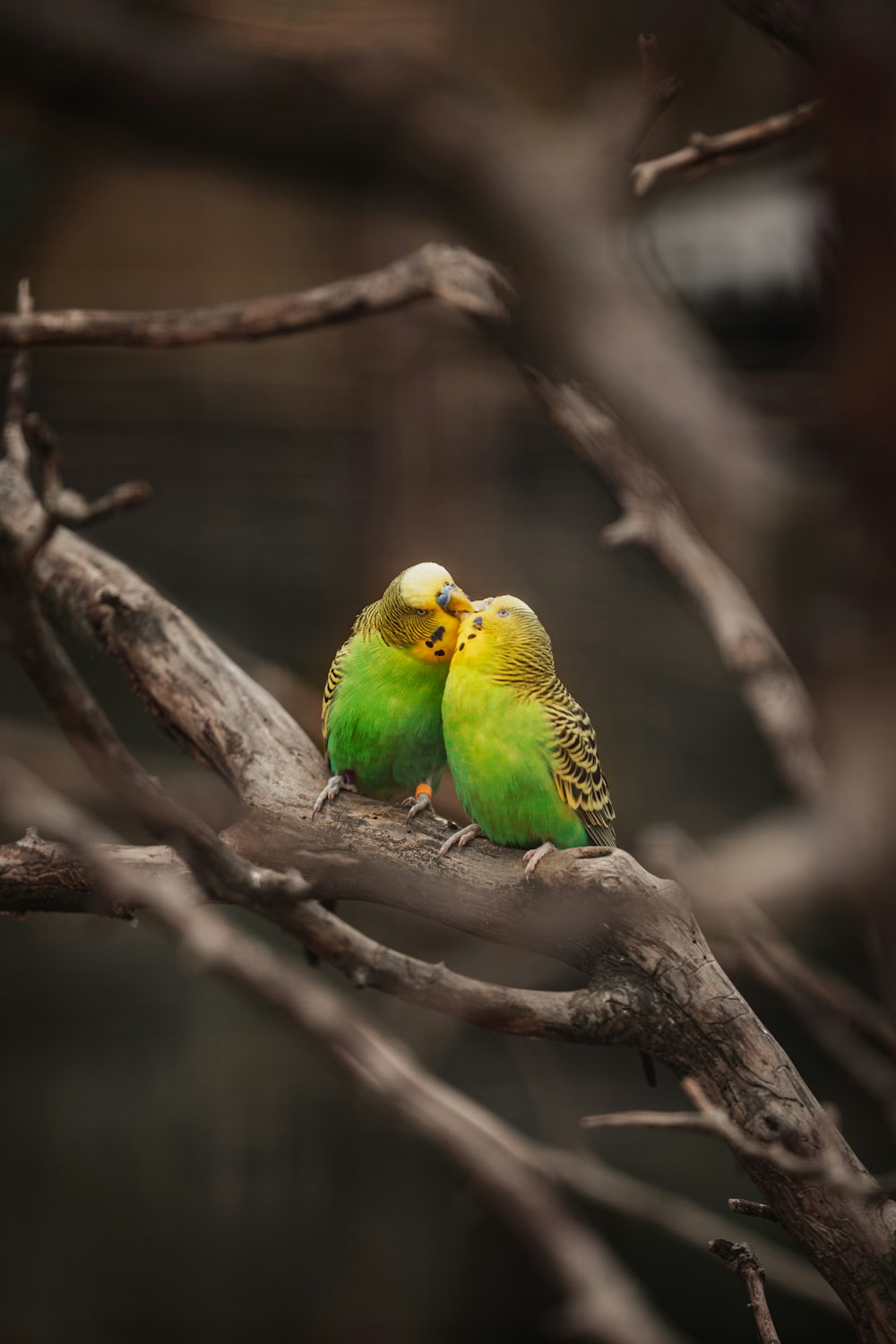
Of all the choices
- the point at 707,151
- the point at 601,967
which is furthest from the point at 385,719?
the point at 707,151

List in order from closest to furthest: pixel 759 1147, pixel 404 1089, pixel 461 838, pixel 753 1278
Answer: pixel 404 1089
pixel 759 1147
pixel 753 1278
pixel 461 838

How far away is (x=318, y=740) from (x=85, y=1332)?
311cm

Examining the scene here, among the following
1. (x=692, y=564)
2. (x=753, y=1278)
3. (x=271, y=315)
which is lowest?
(x=753, y=1278)

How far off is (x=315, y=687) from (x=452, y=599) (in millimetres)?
621

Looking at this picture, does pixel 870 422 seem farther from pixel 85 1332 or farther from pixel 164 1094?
pixel 85 1332

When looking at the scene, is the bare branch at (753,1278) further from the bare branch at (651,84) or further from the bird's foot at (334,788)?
the bare branch at (651,84)

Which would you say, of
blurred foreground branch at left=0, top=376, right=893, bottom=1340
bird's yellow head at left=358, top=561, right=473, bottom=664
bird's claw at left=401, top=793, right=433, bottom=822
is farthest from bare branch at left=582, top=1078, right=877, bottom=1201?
bird's yellow head at left=358, top=561, right=473, bottom=664

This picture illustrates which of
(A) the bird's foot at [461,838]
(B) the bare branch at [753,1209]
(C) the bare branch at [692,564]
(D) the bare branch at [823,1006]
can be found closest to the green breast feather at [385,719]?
(A) the bird's foot at [461,838]

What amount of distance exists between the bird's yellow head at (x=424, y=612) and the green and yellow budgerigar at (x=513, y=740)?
0.07ft

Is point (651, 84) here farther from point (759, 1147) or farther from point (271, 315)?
point (759, 1147)

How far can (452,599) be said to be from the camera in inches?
50.7

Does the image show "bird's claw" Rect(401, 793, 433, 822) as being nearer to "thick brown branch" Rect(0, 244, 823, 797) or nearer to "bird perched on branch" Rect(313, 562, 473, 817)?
"bird perched on branch" Rect(313, 562, 473, 817)

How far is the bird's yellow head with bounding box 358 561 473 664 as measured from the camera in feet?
4.19

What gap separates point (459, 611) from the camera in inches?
50.9
